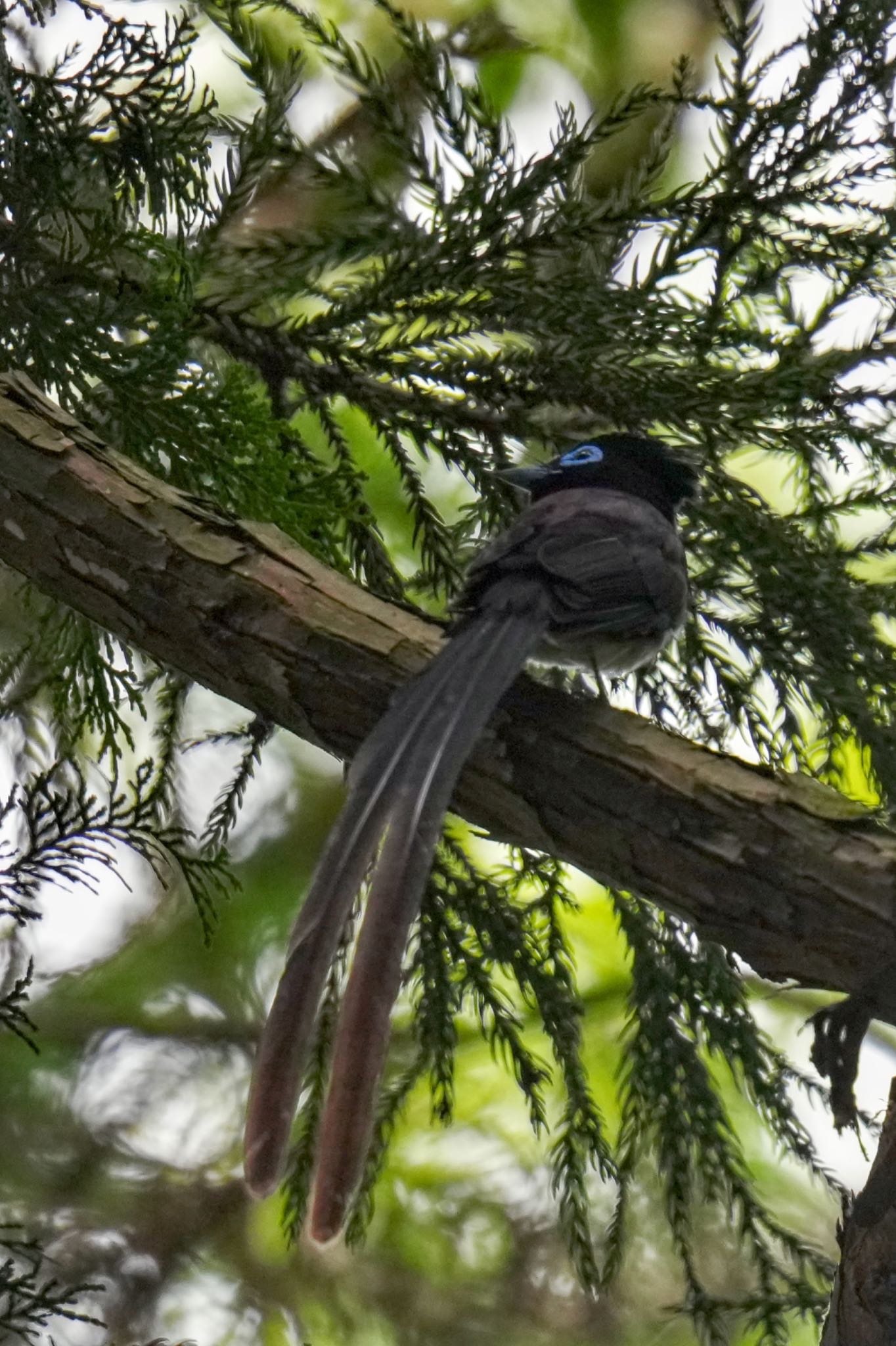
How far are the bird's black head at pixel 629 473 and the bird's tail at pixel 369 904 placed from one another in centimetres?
71

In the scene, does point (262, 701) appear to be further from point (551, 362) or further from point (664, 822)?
point (551, 362)

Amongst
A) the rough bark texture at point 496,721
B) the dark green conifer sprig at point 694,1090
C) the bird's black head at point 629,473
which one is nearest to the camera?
the rough bark texture at point 496,721

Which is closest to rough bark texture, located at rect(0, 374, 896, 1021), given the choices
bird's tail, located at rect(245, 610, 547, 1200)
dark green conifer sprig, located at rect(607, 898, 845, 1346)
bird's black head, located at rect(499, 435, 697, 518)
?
bird's tail, located at rect(245, 610, 547, 1200)

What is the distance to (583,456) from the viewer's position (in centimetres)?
264

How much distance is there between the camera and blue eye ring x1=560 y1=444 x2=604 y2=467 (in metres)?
2.52

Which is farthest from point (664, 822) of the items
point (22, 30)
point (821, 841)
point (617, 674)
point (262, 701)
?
point (22, 30)

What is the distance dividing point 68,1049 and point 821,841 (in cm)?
237

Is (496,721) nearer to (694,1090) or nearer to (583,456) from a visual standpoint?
(694,1090)

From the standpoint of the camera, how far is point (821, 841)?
157 cm

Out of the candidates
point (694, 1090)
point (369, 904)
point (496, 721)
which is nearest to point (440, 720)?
point (496, 721)

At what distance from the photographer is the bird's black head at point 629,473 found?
2.52 metres

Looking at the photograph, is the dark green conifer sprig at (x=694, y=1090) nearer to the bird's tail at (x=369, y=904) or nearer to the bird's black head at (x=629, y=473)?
the bird's tail at (x=369, y=904)

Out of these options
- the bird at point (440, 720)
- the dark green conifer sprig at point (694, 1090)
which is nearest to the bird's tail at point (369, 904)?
the bird at point (440, 720)

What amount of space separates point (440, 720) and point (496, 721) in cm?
19
